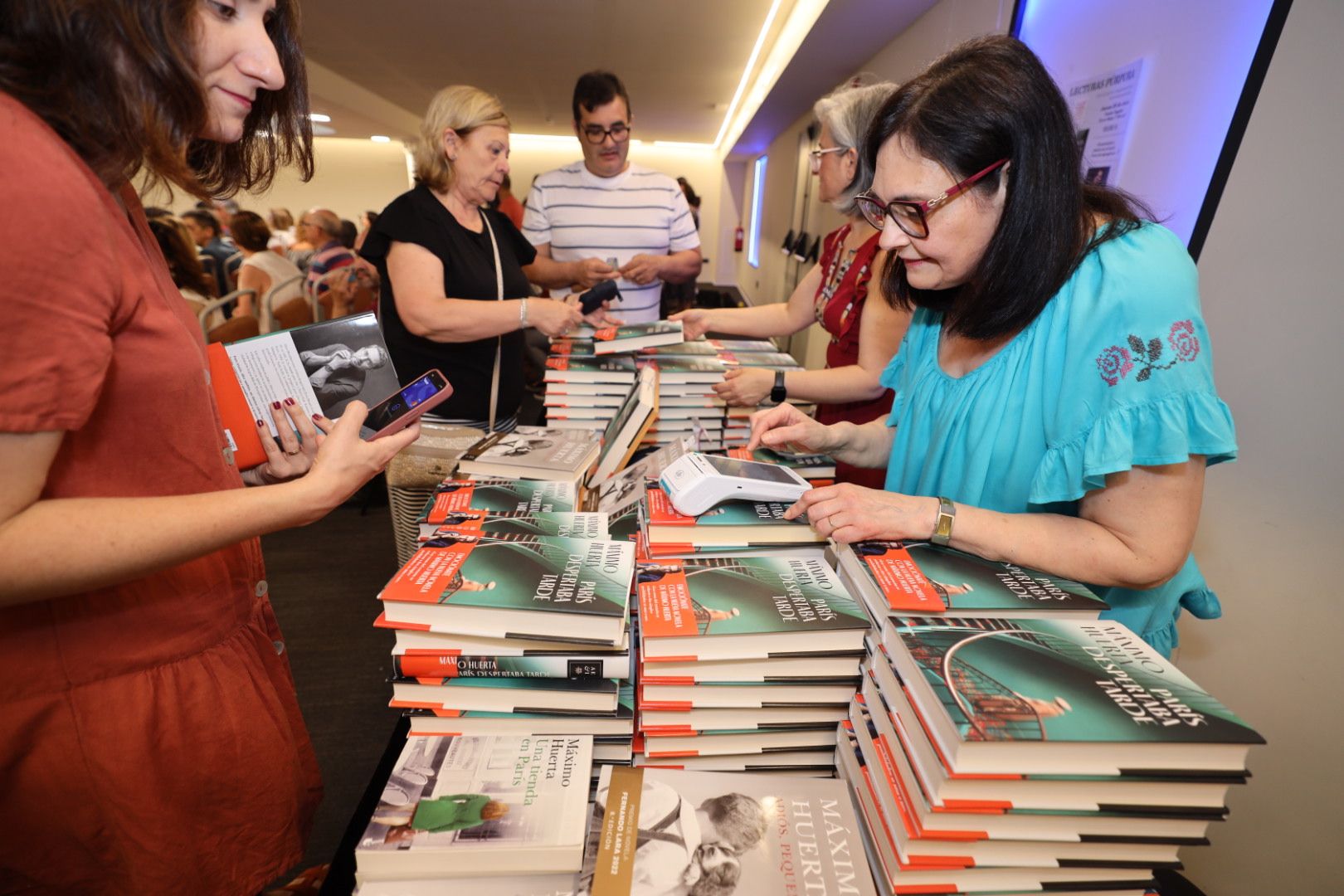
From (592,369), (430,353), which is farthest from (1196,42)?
(430,353)

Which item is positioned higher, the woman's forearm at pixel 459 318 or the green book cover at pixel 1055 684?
the woman's forearm at pixel 459 318

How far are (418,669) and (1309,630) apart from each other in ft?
5.58

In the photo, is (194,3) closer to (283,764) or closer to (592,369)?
(283,764)

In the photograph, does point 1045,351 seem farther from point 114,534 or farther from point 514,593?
point 114,534

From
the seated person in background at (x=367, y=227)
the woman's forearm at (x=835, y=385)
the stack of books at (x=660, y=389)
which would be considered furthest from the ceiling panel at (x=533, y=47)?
the woman's forearm at (x=835, y=385)

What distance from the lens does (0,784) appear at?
2.29 ft

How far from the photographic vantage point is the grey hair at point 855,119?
1676 millimetres

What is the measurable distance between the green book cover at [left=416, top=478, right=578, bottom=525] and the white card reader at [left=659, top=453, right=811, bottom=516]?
20cm

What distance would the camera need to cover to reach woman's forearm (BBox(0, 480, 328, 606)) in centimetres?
55

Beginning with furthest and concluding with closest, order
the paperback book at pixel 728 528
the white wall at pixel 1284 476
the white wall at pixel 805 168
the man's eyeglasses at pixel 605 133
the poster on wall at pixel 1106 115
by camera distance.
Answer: the white wall at pixel 805 168, the man's eyeglasses at pixel 605 133, the poster on wall at pixel 1106 115, the white wall at pixel 1284 476, the paperback book at pixel 728 528

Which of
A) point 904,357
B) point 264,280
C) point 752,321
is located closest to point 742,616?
point 904,357

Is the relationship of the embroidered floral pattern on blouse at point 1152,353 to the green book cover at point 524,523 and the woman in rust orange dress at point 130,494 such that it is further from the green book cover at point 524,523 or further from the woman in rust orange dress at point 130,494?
the woman in rust orange dress at point 130,494

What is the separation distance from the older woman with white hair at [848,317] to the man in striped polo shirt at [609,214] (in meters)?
0.78

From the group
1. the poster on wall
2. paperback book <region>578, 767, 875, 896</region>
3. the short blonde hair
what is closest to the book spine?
paperback book <region>578, 767, 875, 896</region>
